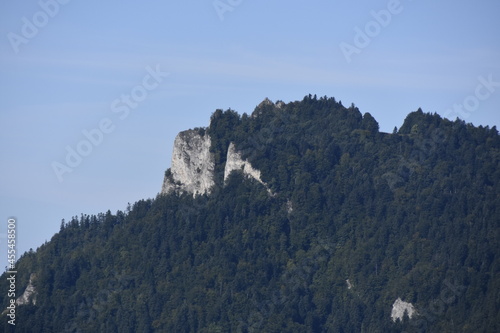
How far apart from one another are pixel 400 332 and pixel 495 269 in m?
11.2

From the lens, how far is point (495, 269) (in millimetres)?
198500

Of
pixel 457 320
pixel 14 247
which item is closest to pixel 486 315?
pixel 457 320

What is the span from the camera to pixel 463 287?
198875mm

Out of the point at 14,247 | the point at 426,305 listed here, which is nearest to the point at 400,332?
the point at 426,305

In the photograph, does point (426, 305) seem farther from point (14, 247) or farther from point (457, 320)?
point (14, 247)

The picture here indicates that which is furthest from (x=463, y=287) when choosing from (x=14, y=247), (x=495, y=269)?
(x=14, y=247)

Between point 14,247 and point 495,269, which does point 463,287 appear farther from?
point 14,247

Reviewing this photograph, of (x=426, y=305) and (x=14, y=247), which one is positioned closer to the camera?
(x=14, y=247)

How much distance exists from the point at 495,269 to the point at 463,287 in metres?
3.58

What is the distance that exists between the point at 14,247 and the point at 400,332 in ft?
158

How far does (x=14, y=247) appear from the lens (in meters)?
164

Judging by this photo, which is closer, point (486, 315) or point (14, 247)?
point (14, 247)

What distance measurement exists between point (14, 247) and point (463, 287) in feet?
174

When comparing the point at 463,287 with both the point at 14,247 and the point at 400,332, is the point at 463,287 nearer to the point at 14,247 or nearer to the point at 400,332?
the point at 400,332
